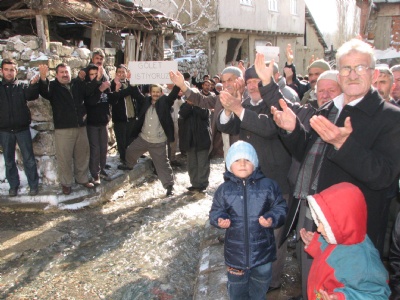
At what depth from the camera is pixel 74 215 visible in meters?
5.64

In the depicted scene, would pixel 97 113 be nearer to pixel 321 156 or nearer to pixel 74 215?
pixel 74 215

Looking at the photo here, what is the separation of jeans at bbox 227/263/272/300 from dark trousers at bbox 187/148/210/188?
380 centimetres

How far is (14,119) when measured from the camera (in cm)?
548

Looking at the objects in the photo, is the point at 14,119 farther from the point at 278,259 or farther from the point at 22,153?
the point at 278,259

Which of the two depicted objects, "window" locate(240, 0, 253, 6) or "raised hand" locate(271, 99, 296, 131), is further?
"window" locate(240, 0, 253, 6)

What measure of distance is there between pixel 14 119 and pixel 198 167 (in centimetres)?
299

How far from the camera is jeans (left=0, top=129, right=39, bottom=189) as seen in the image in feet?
18.4

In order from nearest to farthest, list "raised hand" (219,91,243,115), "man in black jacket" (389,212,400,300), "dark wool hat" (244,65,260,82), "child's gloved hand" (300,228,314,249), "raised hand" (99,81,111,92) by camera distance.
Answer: "man in black jacket" (389,212,400,300), "child's gloved hand" (300,228,314,249), "raised hand" (219,91,243,115), "dark wool hat" (244,65,260,82), "raised hand" (99,81,111,92)

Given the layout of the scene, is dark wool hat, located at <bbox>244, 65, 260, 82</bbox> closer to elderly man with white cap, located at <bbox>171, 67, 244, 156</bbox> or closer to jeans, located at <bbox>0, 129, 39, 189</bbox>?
elderly man with white cap, located at <bbox>171, 67, 244, 156</bbox>

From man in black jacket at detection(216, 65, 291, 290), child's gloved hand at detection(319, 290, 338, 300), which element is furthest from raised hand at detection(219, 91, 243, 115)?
child's gloved hand at detection(319, 290, 338, 300)

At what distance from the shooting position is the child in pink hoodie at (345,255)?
1.96 meters

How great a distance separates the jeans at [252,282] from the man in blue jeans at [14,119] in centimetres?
403

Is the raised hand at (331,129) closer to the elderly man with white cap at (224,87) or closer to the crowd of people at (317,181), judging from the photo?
the crowd of people at (317,181)

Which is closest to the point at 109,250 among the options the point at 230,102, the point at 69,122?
the point at 69,122
